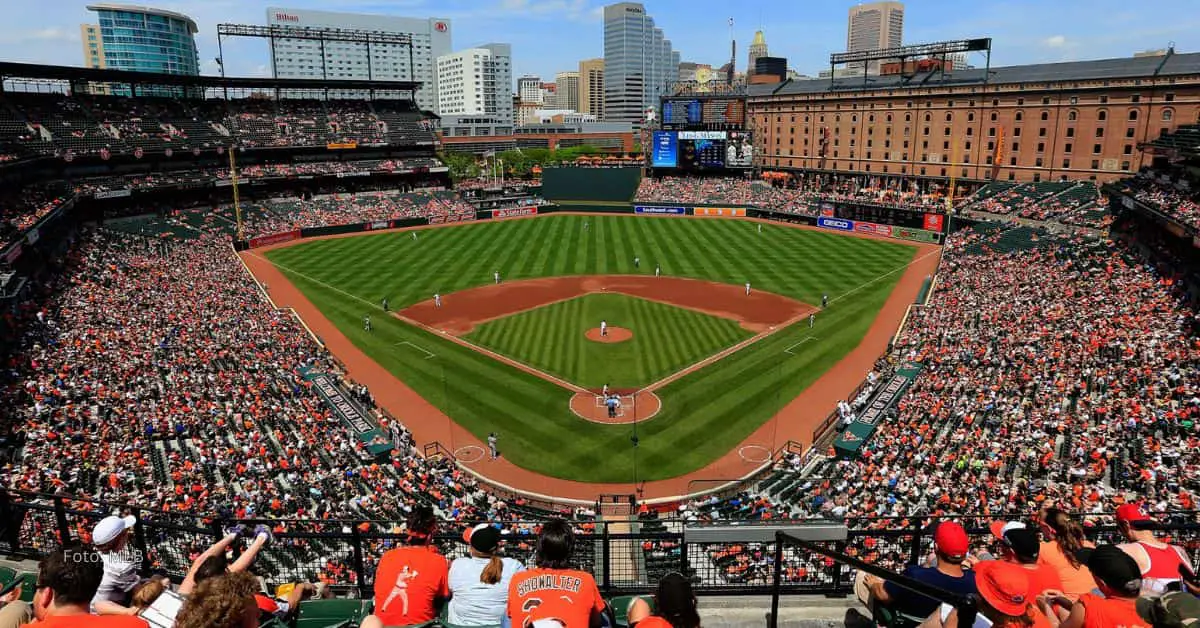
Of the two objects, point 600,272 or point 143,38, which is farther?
point 143,38

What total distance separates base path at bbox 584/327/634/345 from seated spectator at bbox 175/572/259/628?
107 feet

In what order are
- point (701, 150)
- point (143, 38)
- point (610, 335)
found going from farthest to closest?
point (143, 38)
point (701, 150)
point (610, 335)

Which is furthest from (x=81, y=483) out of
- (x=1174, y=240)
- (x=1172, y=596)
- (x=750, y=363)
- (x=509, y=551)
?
(x=1174, y=240)

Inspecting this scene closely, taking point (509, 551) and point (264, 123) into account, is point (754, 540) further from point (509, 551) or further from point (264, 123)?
point (264, 123)

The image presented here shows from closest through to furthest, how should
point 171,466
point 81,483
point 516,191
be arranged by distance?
1. point 81,483
2. point 171,466
3. point 516,191

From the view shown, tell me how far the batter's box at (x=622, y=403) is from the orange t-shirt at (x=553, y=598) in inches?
906

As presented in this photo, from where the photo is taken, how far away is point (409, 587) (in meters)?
5.80

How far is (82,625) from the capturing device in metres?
4.24

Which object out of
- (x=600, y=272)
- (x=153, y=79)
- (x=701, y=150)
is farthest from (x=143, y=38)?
(x=600, y=272)

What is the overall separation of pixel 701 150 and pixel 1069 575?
285 feet

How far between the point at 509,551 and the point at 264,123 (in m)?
85.4

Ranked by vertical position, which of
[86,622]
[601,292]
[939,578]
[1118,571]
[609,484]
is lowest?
[609,484]

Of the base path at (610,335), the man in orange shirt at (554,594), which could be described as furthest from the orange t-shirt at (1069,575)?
the base path at (610,335)

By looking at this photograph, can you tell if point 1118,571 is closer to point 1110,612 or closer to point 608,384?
point 1110,612
